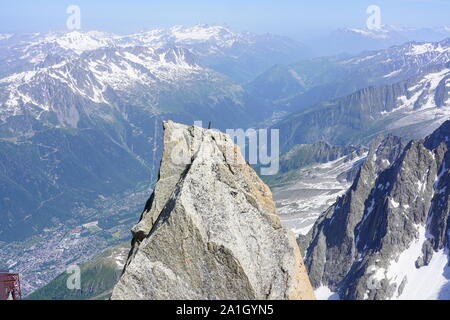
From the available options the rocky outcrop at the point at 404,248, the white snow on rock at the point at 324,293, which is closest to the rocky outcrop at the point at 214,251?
the rocky outcrop at the point at 404,248

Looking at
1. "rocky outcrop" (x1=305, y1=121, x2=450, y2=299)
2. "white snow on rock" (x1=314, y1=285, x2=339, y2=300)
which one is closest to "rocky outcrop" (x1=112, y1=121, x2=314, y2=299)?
"rocky outcrop" (x1=305, y1=121, x2=450, y2=299)

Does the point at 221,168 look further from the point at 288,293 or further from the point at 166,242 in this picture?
the point at 288,293

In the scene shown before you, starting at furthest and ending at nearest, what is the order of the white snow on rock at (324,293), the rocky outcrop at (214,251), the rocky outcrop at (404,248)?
the white snow on rock at (324,293), the rocky outcrop at (404,248), the rocky outcrop at (214,251)

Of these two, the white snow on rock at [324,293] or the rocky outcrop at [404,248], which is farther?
the white snow on rock at [324,293]

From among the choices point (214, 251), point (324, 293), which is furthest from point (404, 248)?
point (214, 251)

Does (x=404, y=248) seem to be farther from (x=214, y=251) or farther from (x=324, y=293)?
(x=214, y=251)

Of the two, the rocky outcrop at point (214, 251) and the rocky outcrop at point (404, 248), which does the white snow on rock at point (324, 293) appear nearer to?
the rocky outcrop at point (404, 248)
